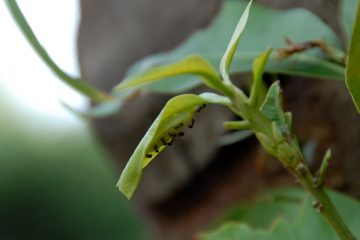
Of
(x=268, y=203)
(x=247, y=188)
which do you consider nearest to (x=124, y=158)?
(x=247, y=188)

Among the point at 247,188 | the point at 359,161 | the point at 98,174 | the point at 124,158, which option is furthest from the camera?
the point at 98,174

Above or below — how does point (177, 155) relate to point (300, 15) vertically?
below

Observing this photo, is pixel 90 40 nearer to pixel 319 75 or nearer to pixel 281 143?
pixel 319 75

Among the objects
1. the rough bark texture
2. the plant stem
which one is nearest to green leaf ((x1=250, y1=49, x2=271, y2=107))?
the plant stem

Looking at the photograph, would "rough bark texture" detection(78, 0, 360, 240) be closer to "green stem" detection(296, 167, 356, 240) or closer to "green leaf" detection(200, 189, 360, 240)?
"green leaf" detection(200, 189, 360, 240)

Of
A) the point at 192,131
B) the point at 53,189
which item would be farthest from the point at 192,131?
the point at 53,189

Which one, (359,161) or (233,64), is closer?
(233,64)
